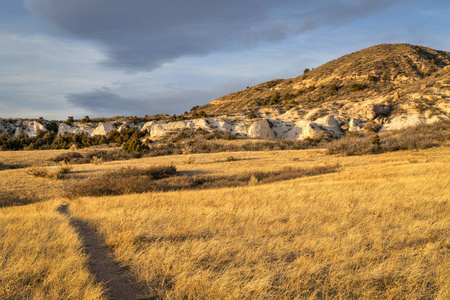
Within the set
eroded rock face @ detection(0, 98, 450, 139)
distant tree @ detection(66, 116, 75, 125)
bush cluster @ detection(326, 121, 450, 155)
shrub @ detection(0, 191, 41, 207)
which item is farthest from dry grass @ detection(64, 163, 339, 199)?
distant tree @ detection(66, 116, 75, 125)

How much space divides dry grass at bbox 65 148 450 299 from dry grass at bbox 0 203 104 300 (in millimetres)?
759

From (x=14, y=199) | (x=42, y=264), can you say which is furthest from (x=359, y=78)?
(x=42, y=264)

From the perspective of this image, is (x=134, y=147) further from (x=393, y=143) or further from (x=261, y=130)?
(x=393, y=143)

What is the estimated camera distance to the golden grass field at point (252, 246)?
12.5 feet

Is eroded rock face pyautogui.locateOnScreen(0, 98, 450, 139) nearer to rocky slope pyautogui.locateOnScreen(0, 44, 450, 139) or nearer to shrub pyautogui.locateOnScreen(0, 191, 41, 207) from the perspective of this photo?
rocky slope pyautogui.locateOnScreen(0, 44, 450, 139)

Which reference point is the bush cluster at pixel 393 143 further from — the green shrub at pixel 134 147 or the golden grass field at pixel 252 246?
the green shrub at pixel 134 147

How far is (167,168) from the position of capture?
17547mm

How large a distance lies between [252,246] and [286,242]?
2.46 feet

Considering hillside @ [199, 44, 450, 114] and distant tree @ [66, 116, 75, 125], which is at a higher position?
hillside @ [199, 44, 450, 114]

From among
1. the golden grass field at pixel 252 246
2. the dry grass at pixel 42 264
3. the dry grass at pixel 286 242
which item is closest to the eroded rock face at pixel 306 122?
the dry grass at pixel 286 242

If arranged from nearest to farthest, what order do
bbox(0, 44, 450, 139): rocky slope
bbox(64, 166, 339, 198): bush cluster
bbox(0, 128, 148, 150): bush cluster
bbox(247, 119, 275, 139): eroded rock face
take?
bbox(64, 166, 339, 198): bush cluster < bbox(0, 128, 148, 150): bush cluster < bbox(0, 44, 450, 139): rocky slope < bbox(247, 119, 275, 139): eroded rock face

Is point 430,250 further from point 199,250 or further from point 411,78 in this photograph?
point 411,78

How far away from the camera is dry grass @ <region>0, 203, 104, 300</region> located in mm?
3568

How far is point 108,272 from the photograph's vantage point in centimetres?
452
